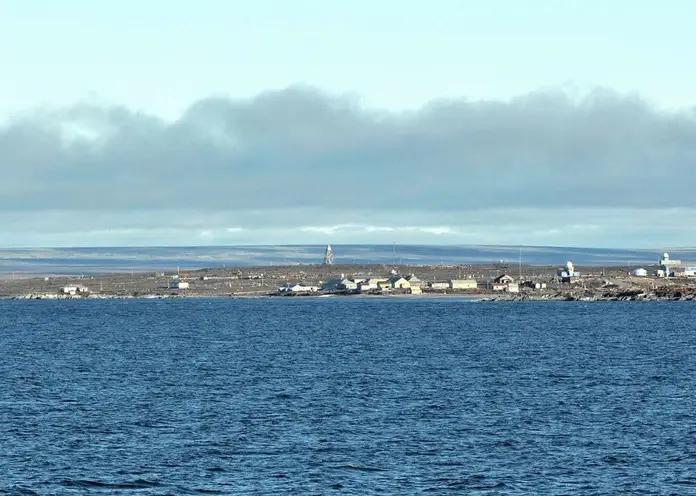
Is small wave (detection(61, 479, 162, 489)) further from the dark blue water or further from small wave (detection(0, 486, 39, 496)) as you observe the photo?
small wave (detection(0, 486, 39, 496))

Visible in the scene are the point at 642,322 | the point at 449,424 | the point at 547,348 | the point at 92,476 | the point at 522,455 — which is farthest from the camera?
the point at 642,322

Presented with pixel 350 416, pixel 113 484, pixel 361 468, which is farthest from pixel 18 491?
pixel 350 416

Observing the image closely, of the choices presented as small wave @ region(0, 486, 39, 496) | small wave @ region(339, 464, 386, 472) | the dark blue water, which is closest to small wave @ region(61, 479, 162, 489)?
the dark blue water

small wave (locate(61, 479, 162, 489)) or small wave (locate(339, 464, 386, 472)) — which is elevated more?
small wave (locate(61, 479, 162, 489))

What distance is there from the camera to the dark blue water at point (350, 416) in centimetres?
3750

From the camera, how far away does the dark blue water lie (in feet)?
123

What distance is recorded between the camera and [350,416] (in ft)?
166

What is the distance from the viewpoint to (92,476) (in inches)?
1484

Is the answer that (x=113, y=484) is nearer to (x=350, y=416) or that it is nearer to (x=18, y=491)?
(x=18, y=491)

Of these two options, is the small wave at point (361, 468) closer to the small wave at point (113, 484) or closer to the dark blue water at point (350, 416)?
the dark blue water at point (350, 416)

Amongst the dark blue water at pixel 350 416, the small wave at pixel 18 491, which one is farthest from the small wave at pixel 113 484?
the small wave at pixel 18 491

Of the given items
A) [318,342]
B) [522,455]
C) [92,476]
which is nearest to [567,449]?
[522,455]

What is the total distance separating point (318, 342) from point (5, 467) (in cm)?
6283

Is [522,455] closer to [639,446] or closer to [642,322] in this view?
[639,446]
